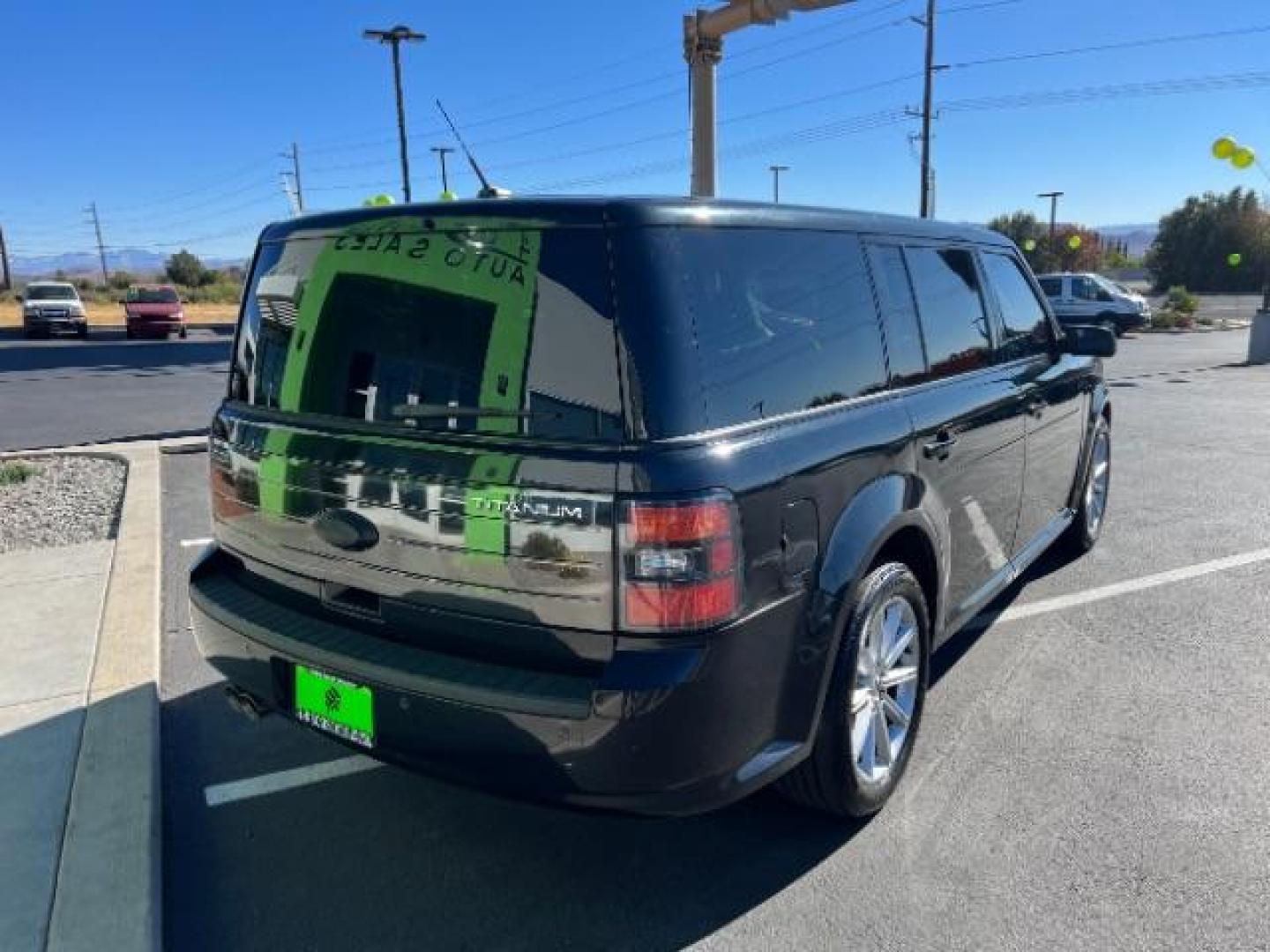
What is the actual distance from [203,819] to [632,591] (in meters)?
1.84

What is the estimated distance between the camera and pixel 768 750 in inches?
94.8

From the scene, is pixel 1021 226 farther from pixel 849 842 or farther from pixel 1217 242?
pixel 849 842

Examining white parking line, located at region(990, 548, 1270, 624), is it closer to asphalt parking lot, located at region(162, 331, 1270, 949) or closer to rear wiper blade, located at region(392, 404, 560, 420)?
asphalt parking lot, located at region(162, 331, 1270, 949)

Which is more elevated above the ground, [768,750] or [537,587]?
[537,587]

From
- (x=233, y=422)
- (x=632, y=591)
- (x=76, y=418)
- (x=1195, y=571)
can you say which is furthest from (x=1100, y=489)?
(x=76, y=418)

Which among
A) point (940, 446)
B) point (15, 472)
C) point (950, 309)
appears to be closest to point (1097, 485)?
point (950, 309)

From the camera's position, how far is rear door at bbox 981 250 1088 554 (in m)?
4.19

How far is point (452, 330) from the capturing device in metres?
2.38

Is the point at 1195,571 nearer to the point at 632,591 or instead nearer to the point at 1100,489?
the point at 1100,489

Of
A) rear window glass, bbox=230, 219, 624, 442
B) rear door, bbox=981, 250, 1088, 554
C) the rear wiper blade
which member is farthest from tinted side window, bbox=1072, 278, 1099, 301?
the rear wiper blade

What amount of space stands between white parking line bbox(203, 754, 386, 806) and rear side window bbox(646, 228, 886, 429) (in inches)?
77.7

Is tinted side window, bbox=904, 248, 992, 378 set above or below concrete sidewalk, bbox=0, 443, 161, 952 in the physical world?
above

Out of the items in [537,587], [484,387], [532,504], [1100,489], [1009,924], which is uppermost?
[484,387]

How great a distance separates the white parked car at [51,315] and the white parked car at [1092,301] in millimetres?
30480
